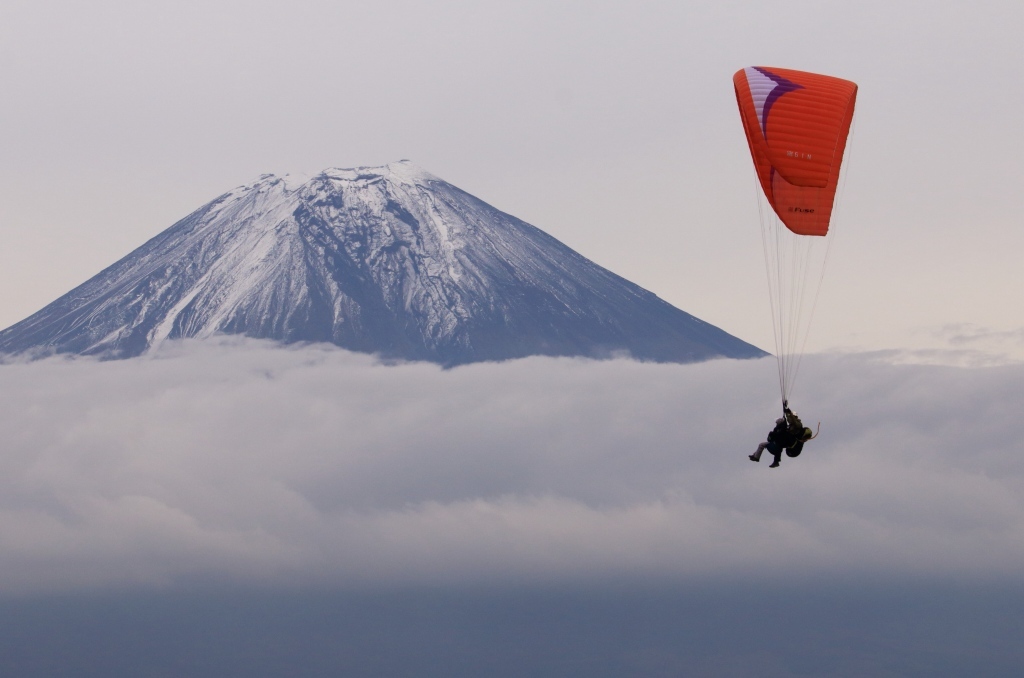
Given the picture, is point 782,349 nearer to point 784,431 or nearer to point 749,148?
point 784,431

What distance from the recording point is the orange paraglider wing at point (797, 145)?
6234cm

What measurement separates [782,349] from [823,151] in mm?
9434

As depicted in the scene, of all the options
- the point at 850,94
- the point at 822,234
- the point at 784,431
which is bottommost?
the point at 784,431

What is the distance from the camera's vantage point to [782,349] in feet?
189

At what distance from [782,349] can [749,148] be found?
9973 mm

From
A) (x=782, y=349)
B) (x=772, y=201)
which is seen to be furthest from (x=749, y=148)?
(x=782, y=349)

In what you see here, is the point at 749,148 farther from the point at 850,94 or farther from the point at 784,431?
the point at 784,431

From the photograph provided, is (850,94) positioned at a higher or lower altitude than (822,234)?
higher

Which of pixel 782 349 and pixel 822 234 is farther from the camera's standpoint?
pixel 822 234

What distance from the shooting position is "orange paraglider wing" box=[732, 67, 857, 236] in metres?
62.3

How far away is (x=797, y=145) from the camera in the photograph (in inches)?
2454

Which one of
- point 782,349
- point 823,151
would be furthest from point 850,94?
point 782,349

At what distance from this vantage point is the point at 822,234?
2475 inches

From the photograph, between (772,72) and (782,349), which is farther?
(772,72)
